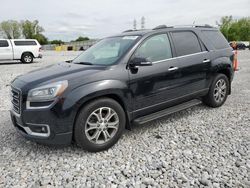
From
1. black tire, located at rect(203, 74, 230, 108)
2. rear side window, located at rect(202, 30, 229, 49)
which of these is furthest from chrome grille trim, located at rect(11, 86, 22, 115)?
rear side window, located at rect(202, 30, 229, 49)

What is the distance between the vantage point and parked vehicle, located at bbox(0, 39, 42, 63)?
15.6 m

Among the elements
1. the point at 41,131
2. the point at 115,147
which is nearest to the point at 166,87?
the point at 115,147

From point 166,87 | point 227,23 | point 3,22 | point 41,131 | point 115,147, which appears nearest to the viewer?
point 41,131

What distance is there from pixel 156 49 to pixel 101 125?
1.64 meters

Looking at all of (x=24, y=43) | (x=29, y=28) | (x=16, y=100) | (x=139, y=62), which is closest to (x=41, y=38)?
(x=29, y=28)

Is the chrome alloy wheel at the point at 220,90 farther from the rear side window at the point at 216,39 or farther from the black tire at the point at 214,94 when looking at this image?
the rear side window at the point at 216,39

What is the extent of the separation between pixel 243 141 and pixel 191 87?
52.3 inches

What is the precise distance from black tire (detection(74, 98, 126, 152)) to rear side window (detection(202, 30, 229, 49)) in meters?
2.77

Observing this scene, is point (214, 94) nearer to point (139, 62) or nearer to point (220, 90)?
point (220, 90)

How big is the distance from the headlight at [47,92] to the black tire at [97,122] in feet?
1.30

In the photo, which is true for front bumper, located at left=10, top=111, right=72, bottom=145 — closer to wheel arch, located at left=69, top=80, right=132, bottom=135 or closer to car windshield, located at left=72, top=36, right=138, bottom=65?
wheel arch, located at left=69, top=80, right=132, bottom=135

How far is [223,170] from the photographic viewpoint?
2.84 metres

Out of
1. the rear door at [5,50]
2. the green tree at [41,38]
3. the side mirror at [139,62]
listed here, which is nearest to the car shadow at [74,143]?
the side mirror at [139,62]

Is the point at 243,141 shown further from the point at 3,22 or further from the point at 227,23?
the point at 3,22
